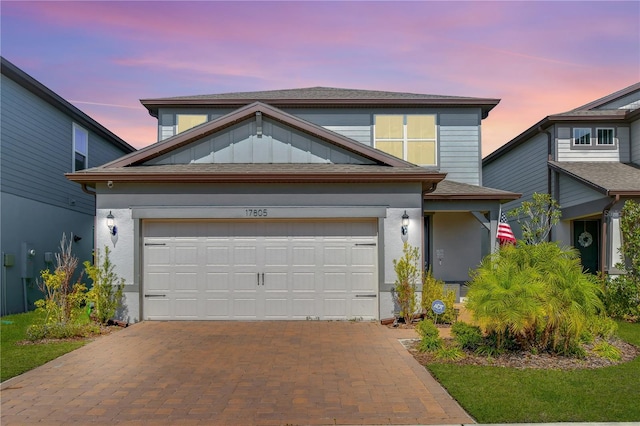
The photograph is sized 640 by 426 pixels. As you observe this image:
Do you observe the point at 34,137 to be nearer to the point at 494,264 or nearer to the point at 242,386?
the point at 242,386

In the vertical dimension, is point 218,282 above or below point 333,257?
below

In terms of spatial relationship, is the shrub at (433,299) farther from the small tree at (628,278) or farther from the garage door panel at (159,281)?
the garage door panel at (159,281)

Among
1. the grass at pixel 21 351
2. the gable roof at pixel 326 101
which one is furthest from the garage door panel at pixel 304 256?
the gable roof at pixel 326 101

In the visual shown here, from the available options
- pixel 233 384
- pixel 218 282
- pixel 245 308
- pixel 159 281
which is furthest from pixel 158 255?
pixel 233 384

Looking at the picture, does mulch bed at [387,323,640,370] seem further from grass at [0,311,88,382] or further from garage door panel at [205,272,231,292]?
grass at [0,311,88,382]

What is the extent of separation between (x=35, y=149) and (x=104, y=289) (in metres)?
6.94

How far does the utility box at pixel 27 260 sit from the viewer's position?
14928mm

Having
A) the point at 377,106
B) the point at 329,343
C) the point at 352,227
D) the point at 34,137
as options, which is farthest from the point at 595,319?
the point at 34,137

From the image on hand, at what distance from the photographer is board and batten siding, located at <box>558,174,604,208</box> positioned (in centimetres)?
1661

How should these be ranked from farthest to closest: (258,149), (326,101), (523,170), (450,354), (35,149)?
(523,170) → (326,101) → (35,149) → (258,149) → (450,354)

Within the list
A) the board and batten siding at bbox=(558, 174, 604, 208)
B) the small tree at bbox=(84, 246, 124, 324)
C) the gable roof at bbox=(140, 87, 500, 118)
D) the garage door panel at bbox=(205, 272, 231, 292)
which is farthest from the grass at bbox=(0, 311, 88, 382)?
the board and batten siding at bbox=(558, 174, 604, 208)

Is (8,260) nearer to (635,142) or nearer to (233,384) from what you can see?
(233,384)

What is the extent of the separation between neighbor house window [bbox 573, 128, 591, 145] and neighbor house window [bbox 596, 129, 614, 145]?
1.04 ft

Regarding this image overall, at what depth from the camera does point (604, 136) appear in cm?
1916
